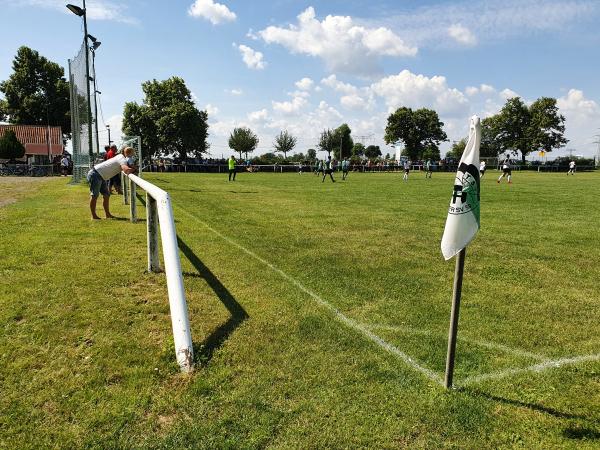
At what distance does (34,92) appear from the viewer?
59.0 metres

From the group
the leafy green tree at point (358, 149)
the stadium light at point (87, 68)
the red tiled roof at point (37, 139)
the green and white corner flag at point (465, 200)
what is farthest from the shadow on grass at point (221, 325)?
the leafy green tree at point (358, 149)

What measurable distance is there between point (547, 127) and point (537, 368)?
89389mm

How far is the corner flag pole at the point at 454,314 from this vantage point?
10.2 feet

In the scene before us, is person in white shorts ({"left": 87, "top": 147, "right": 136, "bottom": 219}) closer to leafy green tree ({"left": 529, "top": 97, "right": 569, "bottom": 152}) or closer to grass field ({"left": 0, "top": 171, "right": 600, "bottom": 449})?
grass field ({"left": 0, "top": 171, "right": 600, "bottom": 449})

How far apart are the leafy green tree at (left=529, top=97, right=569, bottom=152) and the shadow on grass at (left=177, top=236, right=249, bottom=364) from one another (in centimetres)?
8767

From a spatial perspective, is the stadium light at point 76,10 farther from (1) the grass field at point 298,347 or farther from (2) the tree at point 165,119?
(2) the tree at point 165,119

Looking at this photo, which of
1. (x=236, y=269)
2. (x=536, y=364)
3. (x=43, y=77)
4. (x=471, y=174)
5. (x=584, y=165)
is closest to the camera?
(x=471, y=174)

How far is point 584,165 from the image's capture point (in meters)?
71.6

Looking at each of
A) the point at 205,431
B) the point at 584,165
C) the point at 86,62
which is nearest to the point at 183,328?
the point at 205,431

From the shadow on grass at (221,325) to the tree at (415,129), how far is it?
3656 inches

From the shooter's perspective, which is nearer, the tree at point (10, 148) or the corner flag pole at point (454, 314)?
the corner flag pole at point (454, 314)

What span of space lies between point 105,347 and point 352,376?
218 cm

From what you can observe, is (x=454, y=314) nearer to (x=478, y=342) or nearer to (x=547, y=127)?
(x=478, y=342)

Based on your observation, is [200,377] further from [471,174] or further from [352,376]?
[471,174]
